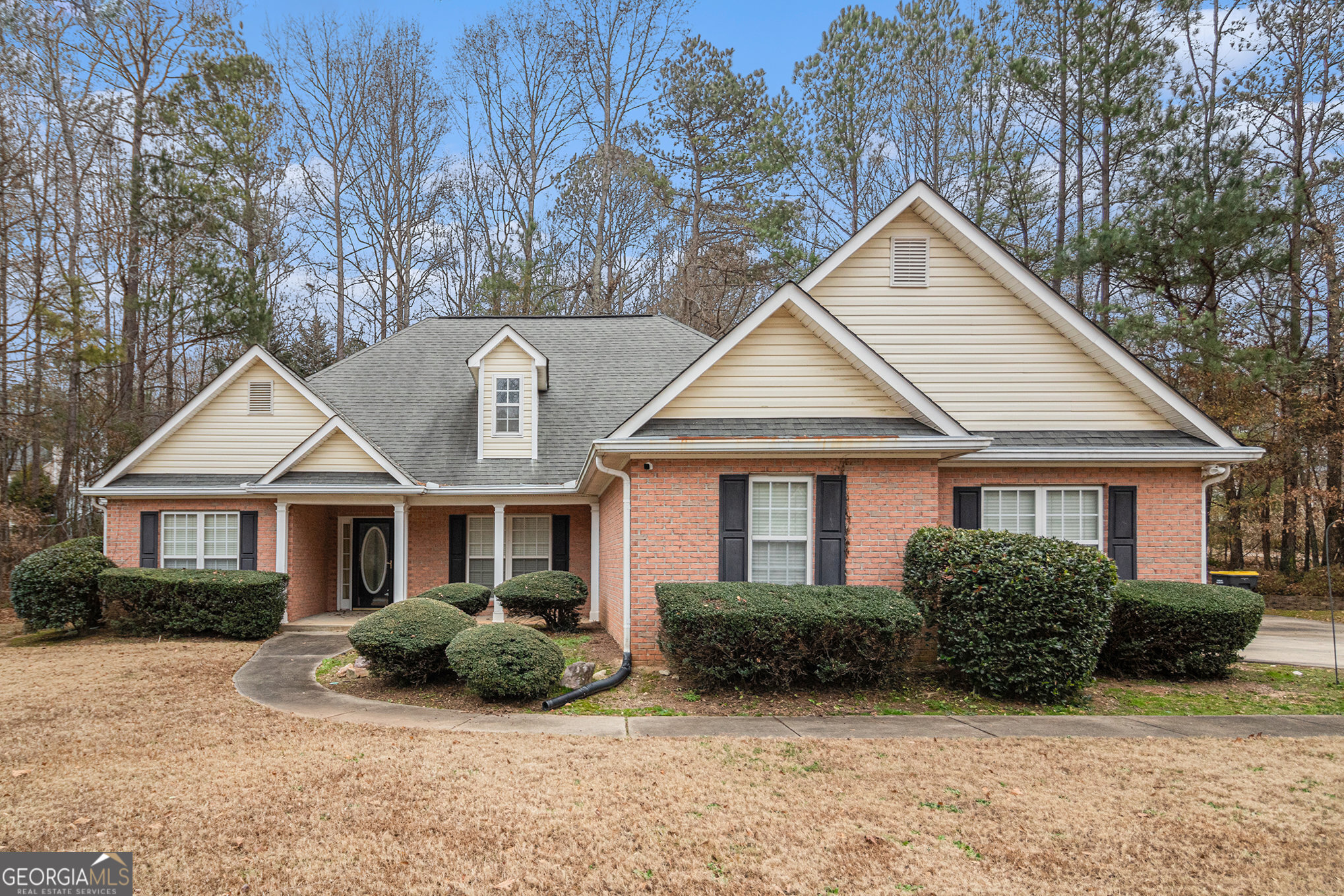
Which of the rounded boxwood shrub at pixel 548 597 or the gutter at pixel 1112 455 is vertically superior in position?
the gutter at pixel 1112 455

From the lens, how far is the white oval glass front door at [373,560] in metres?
16.0

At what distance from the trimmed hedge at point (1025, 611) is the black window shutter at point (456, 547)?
10.3 meters

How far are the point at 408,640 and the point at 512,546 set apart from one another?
274 inches

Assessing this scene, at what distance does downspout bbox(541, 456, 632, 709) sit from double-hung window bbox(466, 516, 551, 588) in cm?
538

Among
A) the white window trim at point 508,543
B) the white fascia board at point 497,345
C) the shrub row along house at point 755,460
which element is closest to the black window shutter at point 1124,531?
the shrub row along house at point 755,460

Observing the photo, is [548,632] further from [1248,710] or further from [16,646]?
[1248,710]

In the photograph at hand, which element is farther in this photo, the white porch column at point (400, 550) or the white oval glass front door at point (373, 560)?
the white oval glass front door at point (373, 560)

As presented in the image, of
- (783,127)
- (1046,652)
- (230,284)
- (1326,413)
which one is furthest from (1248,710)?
(230,284)

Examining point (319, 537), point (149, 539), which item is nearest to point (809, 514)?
point (319, 537)

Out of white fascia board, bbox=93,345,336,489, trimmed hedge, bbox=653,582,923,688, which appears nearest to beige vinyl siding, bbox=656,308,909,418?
trimmed hedge, bbox=653,582,923,688

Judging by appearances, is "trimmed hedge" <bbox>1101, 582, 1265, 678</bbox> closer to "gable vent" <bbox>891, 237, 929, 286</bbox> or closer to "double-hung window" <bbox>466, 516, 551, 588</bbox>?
"gable vent" <bbox>891, 237, 929, 286</bbox>

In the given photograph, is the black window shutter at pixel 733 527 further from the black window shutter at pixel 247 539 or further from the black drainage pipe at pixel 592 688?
the black window shutter at pixel 247 539

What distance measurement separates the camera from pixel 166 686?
8992mm

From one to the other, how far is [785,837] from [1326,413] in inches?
860
